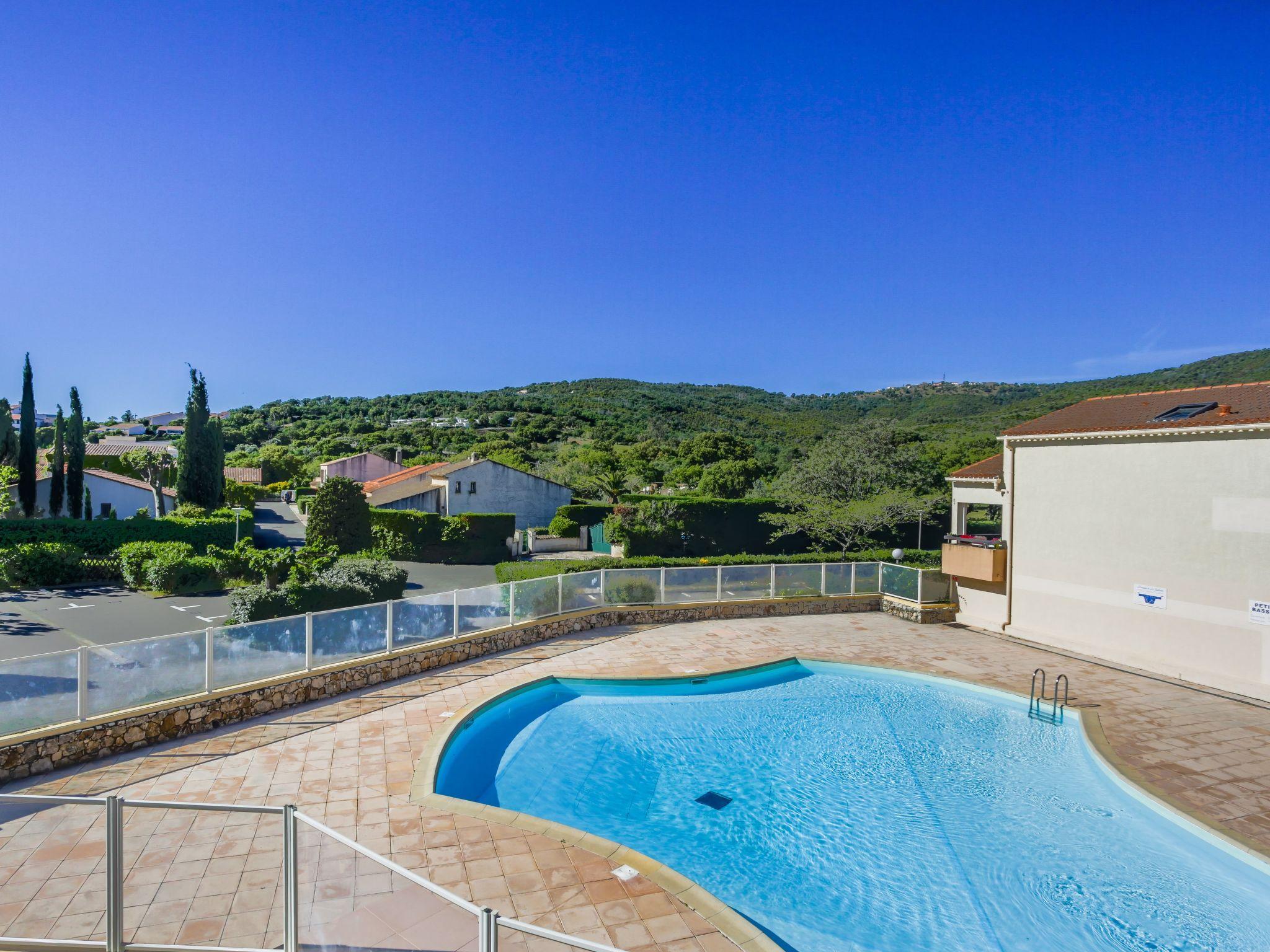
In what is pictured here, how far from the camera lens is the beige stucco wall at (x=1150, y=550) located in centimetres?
1332

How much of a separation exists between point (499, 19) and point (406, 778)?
1468 cm

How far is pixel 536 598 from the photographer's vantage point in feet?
54.2

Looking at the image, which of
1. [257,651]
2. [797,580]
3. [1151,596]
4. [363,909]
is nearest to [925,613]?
[797,580]

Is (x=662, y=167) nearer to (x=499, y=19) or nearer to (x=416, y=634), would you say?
(x=499, y=19)

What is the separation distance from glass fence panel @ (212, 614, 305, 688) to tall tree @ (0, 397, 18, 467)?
33232 millimetres

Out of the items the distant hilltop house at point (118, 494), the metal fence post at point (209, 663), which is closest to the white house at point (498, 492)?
the distant hilltop house at point (118, 494)

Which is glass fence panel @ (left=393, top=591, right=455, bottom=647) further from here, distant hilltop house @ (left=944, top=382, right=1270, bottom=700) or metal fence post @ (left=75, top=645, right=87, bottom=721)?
distant hilltop house @ (left=944, top=382, right=1270, bottom=700)

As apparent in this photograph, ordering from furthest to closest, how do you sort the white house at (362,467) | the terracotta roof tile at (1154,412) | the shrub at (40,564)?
the white house at (362,467) < the shrub at (40,564) < the terracotta roof tile at (1154,412)

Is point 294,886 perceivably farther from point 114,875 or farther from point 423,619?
point 423,619

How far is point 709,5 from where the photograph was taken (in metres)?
16.5

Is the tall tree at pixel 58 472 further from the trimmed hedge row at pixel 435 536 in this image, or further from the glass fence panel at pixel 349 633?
the glass fence panel at pixel 349 633

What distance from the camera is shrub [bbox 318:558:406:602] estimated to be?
18.1 meters

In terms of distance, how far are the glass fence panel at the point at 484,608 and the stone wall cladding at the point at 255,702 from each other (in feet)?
0.82

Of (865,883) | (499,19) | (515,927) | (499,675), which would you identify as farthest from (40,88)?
(865,883)
